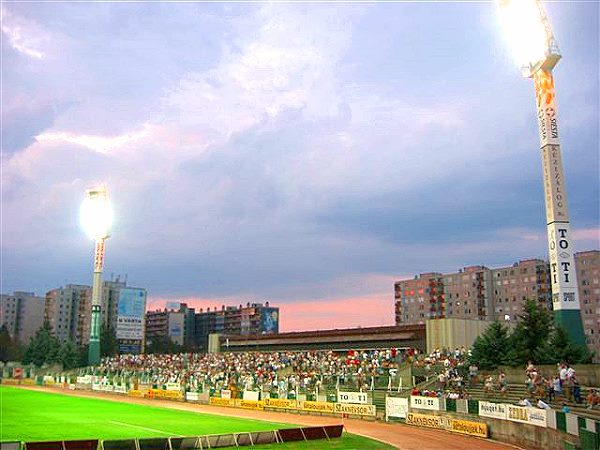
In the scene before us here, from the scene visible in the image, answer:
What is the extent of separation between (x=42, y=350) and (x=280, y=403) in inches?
4196

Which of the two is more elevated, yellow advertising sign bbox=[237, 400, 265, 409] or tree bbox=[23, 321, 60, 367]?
tree bbox=[23, 321, 60, 367]

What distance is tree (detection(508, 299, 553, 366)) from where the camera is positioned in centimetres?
4656

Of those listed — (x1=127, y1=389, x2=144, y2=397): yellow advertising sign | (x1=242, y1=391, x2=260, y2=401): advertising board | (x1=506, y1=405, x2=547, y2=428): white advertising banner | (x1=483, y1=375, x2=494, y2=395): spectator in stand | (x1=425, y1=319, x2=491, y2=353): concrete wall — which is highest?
(x1=425, y1=319, x2=491, y2=353): concrete wall

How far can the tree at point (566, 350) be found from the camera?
42188 mm

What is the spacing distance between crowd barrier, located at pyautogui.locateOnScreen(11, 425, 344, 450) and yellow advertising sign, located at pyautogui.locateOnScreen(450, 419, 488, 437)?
7.48m

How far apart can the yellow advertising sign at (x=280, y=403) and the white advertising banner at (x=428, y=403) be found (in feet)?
44.2

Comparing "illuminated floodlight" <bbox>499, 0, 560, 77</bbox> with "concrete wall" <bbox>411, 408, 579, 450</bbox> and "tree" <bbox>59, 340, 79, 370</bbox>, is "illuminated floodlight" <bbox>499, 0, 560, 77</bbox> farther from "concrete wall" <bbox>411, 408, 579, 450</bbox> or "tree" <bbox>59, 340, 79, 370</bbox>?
"tree" <bbox>59, 340, 79, 370</bbox>

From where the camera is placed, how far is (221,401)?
6194 centimetres

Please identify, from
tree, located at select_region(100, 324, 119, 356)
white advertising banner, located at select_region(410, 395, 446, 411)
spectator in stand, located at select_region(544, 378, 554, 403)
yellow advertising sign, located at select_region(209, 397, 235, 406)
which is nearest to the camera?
spectator in stand, located at select_region(544, 378, 554, 403)

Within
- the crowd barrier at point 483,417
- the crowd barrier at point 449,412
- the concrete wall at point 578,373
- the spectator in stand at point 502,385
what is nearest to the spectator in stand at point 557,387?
the crowd barrier at point 483,417

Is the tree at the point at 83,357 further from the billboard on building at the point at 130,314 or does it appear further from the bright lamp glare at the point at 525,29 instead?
the bright lamp glare at the point at 525,29

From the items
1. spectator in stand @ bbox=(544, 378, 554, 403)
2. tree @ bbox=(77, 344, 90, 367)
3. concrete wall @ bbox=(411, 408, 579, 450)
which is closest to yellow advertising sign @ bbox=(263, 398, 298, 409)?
concrete wall @ bbox=(411, 408, 579, 450)

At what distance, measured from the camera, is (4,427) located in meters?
36.0

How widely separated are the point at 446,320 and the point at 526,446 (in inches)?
1623
